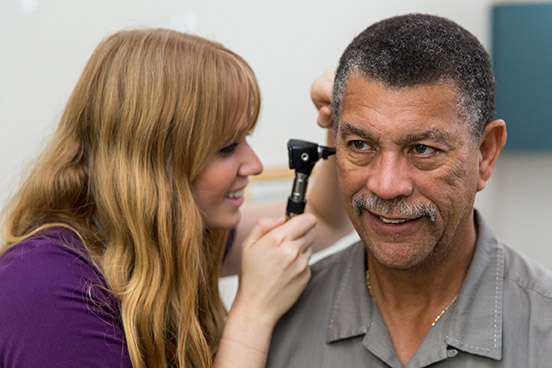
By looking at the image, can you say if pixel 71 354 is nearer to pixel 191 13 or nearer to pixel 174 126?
pixel 174 126

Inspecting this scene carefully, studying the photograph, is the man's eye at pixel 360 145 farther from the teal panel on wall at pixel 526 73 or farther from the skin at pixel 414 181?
the teal panel on wall at pixel 526 73

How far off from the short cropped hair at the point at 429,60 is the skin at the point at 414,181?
0.02 metres

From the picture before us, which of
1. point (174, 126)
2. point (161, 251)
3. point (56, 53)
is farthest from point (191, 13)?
point (161, 251)

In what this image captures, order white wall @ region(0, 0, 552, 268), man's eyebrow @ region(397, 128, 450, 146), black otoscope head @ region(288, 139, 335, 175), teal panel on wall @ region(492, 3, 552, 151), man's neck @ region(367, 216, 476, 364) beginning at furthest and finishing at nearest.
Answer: teal panel on wall @ region(492, 3, 552, 151) → white wall @ region(0, 0, 552, 268) → black otoscope head @ region(288, 139, 335, 175) → man's neck @ region(367, 216, 476, 364) → man's eyebrow @ region(397, 128, 450, 146)

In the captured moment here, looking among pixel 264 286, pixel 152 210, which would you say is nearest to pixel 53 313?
pixel 152 210

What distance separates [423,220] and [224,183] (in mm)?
486

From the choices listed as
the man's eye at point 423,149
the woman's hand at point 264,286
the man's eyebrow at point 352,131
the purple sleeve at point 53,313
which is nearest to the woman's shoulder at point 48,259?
the purple sleeve at point 53,313

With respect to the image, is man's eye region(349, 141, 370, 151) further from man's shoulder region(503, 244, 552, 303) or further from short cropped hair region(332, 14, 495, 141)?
man's shoulder region(503, 244, 552, 303)

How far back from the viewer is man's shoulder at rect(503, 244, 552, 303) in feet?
4.16

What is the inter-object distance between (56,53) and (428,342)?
1160mm

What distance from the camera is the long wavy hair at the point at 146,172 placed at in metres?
1.41

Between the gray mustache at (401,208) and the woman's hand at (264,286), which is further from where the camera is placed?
the woman's hand at (264,286)

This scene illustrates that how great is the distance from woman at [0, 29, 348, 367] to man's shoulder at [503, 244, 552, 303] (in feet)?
1.39

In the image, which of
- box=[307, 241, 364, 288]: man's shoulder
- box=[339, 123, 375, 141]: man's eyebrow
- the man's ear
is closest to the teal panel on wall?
box=[307, 241, 364, 288]: man's shoulder
